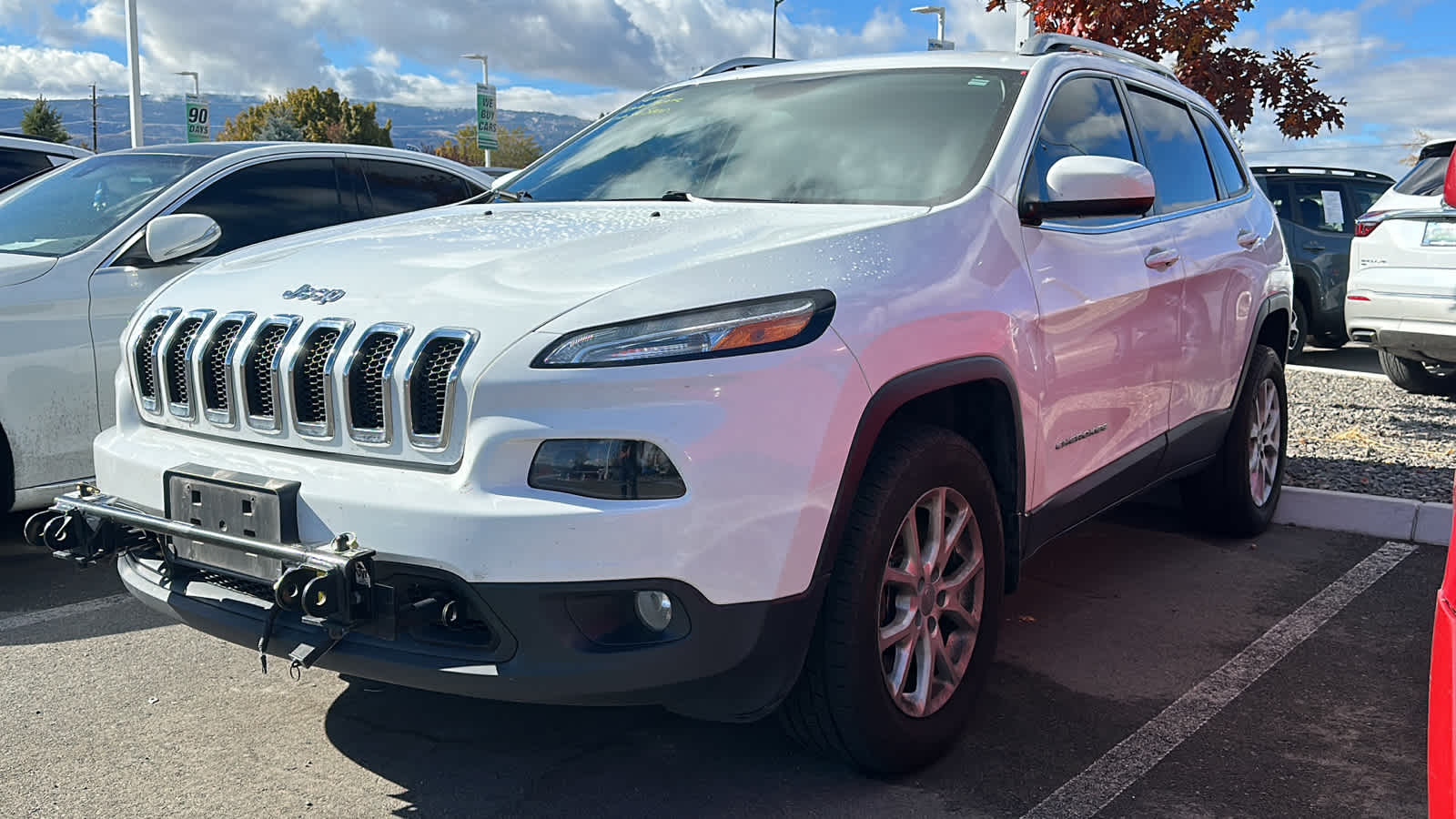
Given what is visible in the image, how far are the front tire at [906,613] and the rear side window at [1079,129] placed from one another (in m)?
0.94

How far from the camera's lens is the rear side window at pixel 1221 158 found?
16.7 feet

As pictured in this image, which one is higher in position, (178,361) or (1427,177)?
(1427,177)

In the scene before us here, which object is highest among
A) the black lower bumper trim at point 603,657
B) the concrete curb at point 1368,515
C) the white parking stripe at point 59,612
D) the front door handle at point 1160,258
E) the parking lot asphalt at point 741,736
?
the front door handle at point 1160,258

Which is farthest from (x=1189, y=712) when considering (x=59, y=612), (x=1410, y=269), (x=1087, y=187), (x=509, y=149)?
(x=509, y=149)

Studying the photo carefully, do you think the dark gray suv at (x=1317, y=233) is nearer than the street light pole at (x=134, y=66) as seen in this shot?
Yes

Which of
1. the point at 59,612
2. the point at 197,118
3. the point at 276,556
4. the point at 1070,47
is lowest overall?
the point at 59,612

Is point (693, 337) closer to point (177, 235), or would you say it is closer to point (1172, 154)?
point (1172, 154)

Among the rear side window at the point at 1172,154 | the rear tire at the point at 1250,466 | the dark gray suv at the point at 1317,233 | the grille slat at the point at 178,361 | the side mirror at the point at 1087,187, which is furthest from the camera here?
the dark gray suv at the point at 1317,233

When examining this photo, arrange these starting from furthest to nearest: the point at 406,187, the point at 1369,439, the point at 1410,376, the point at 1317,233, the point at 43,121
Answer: the point at 43,121, the point at 1317,233, the point at 1410,376, the point at 1369,439, the point at 406,187

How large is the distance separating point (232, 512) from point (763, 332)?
119 centimetres

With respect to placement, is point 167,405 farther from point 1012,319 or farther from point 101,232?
point 101,232

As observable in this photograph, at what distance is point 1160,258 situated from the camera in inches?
163

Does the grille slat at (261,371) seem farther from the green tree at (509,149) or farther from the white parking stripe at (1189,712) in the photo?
the green tree at (509,149)

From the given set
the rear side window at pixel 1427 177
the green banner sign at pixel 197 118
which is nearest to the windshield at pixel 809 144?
the rear side window at pixel 1427 177
